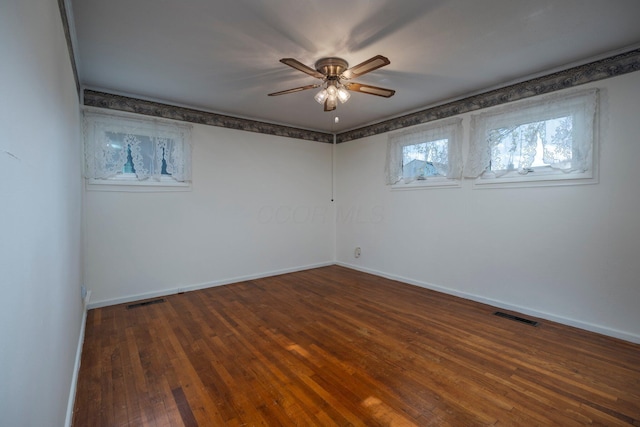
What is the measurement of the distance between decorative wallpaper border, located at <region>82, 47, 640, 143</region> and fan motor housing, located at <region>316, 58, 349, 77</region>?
75.0 inches

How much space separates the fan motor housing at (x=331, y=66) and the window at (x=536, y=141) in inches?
77.3

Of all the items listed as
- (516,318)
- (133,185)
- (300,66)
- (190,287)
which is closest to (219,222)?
(190,287)

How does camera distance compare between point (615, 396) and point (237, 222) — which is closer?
point (615, 396)

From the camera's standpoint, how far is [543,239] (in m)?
3.07

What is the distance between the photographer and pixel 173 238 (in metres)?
3.92

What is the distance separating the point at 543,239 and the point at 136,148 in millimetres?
4856

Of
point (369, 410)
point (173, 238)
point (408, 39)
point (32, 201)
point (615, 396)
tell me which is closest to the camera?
point (32, 201)

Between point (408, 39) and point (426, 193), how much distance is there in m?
2.29

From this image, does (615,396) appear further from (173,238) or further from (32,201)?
(173,238)

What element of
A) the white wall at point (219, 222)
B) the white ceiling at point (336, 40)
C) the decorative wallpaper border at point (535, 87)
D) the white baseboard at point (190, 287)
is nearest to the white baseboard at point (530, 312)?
the white baseboard at point (190, 287)

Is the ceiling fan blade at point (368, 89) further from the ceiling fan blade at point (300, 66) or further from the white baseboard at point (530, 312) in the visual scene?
the white baseboard at point (530, 312)

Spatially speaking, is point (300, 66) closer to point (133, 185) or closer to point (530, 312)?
point (133, 185)

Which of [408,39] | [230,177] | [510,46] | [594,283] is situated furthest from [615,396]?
[230,177]

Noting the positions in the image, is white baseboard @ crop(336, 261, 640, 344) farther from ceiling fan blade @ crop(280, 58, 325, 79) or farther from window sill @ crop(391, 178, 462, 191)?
ceiling fan blade @ crop(280, 58, 325, 79)
